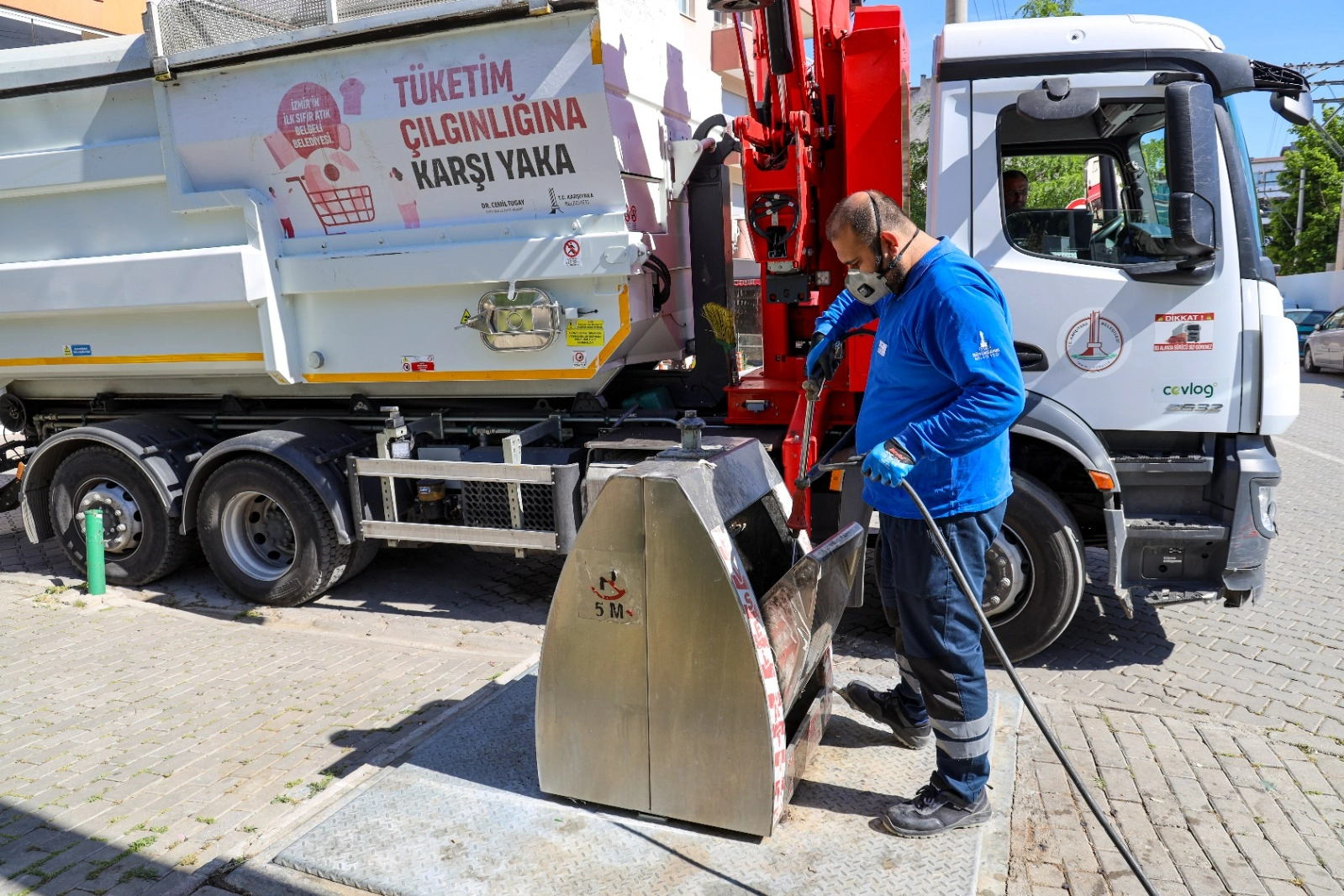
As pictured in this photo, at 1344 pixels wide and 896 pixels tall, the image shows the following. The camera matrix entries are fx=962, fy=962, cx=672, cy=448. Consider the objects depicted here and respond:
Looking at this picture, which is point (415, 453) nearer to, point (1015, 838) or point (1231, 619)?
point (1015, 838)

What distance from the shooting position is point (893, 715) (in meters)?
3.67

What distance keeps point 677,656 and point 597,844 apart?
67 cm

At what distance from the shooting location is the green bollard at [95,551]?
604cm

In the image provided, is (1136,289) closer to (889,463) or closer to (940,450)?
(940,450)

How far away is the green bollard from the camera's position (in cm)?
604

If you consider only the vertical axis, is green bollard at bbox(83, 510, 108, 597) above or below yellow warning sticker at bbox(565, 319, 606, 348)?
below

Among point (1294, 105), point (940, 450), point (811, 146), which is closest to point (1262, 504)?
point (1294, 105)

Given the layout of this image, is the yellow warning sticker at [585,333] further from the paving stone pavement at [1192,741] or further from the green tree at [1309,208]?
the green tree at [1309,208]

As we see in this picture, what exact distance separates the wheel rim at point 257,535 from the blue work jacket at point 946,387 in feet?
13.5

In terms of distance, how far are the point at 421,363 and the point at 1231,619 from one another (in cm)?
484

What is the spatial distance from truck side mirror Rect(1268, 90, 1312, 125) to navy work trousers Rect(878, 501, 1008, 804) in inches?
107

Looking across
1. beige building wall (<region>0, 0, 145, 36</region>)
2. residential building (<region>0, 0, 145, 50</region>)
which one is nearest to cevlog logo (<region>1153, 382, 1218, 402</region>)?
residential building (<region>0, 0, 145, 50</region>)

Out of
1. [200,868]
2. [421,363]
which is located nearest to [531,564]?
[421,363]

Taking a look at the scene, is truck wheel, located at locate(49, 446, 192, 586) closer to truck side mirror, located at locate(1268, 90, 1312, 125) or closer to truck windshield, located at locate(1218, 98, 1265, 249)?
truck windshield, located at locate(1218, 98, 1265, 249)
